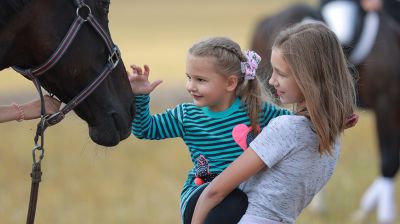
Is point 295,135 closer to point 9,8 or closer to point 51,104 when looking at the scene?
point 51,104

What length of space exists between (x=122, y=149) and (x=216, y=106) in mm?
7239

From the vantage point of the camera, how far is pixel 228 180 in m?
2.83

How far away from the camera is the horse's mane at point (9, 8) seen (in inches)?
106

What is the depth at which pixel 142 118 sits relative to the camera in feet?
10.3

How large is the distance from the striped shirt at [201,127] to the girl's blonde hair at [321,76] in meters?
0.29

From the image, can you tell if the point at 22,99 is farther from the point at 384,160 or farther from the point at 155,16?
the point at 155,16

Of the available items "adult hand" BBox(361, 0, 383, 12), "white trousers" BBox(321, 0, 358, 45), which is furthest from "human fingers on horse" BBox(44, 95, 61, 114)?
"adult hand" BBox(361, 0, 383, 12)

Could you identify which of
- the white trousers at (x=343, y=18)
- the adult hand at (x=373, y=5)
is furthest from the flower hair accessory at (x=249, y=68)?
the adult hand at (x=373, y=5)

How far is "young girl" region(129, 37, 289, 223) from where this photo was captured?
3.02 metres

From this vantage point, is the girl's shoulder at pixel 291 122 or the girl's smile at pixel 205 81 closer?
the girl's shoulder at pixel 291 122

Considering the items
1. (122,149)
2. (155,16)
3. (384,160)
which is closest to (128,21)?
(155,16)

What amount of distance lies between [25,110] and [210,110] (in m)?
0.62

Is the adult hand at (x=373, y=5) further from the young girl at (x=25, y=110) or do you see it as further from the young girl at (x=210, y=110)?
the young girl at (x=25, y=110)

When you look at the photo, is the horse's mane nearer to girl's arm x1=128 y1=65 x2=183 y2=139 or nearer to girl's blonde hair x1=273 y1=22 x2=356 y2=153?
girl's arm x1=128 y1=65 x2=183 y2=139
